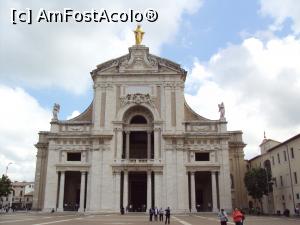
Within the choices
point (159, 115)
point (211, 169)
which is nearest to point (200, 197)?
point (211, 169)

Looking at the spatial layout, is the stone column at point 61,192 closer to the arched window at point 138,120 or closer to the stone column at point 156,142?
the arched window at point 138,120

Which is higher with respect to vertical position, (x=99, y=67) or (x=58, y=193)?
(x=99, y=67)

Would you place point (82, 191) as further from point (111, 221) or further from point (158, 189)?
point (111, 221)

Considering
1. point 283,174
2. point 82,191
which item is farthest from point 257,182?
point 82,191

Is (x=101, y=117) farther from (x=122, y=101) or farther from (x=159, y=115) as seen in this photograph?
(x=159, y=115)

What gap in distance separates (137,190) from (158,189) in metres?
6.13

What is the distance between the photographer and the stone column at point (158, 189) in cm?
4988

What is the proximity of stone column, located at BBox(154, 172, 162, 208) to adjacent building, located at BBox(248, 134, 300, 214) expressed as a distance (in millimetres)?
15453

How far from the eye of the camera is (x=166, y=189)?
5031cm

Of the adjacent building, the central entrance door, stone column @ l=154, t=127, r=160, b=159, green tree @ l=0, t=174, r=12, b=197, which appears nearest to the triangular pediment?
stone column @ l=154, t=127, r=160, b=159

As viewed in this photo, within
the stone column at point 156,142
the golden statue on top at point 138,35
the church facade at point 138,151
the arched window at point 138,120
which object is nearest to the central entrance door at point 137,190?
the church facade at point 138,151

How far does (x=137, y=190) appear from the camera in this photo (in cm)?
5559

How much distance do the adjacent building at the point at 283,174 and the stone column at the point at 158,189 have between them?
A: 1545cm

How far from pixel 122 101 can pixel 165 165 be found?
11.4 m
